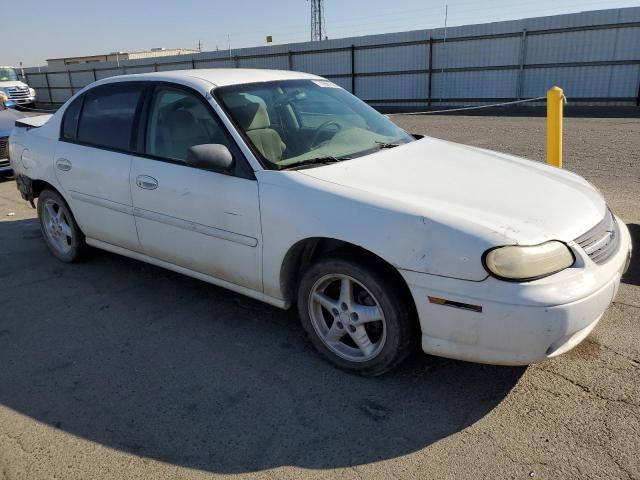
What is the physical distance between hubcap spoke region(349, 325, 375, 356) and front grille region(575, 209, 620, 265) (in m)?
1.20

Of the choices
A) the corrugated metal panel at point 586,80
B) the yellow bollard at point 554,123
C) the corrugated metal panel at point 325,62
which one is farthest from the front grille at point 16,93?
the yellow bollard at point 554,123

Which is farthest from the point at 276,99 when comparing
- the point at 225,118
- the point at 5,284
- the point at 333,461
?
the point at 5,284

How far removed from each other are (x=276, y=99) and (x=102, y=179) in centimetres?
152

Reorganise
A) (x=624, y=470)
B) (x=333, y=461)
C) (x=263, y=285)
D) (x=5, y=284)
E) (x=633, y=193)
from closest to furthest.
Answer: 1. (x=624, y=470)
2. (x=333, y=461)
3. (x=263, y=285)
4. (x=5, y=284)
5. (x=633, y=193)

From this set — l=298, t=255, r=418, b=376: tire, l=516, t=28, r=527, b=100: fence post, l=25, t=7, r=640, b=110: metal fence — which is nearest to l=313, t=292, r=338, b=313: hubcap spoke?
l=298, t=255, r=418, b=376: tire

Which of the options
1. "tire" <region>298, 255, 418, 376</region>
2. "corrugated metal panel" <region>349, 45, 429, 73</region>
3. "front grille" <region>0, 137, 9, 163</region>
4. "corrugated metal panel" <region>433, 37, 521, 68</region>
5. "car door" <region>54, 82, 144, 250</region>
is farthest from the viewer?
"corrugated metal panel" <region>349, 45, 429, 73</region>

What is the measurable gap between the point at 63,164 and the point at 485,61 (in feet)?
62.4

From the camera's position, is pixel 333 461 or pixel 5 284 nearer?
pixel 333 461

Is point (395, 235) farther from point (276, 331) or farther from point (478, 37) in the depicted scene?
point (478, 37)

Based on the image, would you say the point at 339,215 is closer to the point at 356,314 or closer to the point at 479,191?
the point at 356,314

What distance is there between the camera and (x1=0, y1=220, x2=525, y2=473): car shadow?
8.32ft

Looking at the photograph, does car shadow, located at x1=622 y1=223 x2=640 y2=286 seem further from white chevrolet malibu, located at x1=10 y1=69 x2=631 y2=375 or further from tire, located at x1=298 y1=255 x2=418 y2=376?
tire, located at x1=298 y1=255 x2=418 y2=376

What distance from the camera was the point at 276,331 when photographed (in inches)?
141

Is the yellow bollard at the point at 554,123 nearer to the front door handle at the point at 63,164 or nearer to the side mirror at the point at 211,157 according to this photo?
the side mirror at the point at 211,157
